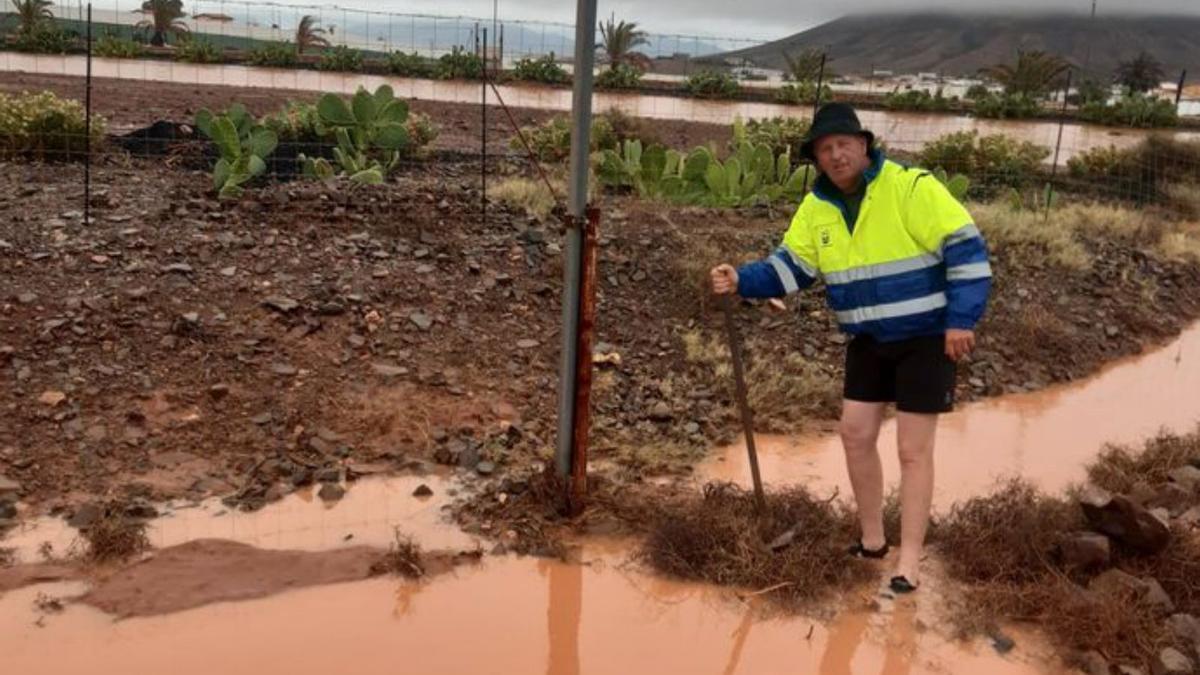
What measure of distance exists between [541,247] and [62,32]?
2587 centimetres

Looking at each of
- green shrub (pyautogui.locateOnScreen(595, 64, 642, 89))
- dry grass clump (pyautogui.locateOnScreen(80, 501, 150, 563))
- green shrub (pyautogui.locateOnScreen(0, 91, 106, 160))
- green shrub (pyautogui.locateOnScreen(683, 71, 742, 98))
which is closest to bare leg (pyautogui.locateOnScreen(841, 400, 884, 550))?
dry grass clump (pyautogui.locateOnScreen(80, 501, 150, 563))

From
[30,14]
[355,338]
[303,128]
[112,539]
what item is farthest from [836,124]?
[30,14]

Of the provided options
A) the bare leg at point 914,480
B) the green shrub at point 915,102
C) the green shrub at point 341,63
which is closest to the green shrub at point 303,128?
the bare leg at point 914,480

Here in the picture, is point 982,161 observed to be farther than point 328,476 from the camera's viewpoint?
Yes

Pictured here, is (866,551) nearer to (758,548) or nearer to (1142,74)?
(758,548)

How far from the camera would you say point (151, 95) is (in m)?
16.6

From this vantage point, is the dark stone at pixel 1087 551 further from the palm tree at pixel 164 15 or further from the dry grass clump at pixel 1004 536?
the palm tree at pixel 164 15

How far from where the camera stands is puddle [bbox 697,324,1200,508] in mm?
5379

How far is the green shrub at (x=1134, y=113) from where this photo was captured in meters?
28.2

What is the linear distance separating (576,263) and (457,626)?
1415mm

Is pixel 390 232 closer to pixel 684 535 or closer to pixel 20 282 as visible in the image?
pixel 20 282

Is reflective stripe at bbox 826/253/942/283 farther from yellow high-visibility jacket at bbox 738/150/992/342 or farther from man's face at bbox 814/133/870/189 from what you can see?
man's face at bbox 814/133/870/189

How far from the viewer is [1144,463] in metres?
5.23

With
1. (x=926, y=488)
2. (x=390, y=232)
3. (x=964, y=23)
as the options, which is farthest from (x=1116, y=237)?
(x=964, y=23)
